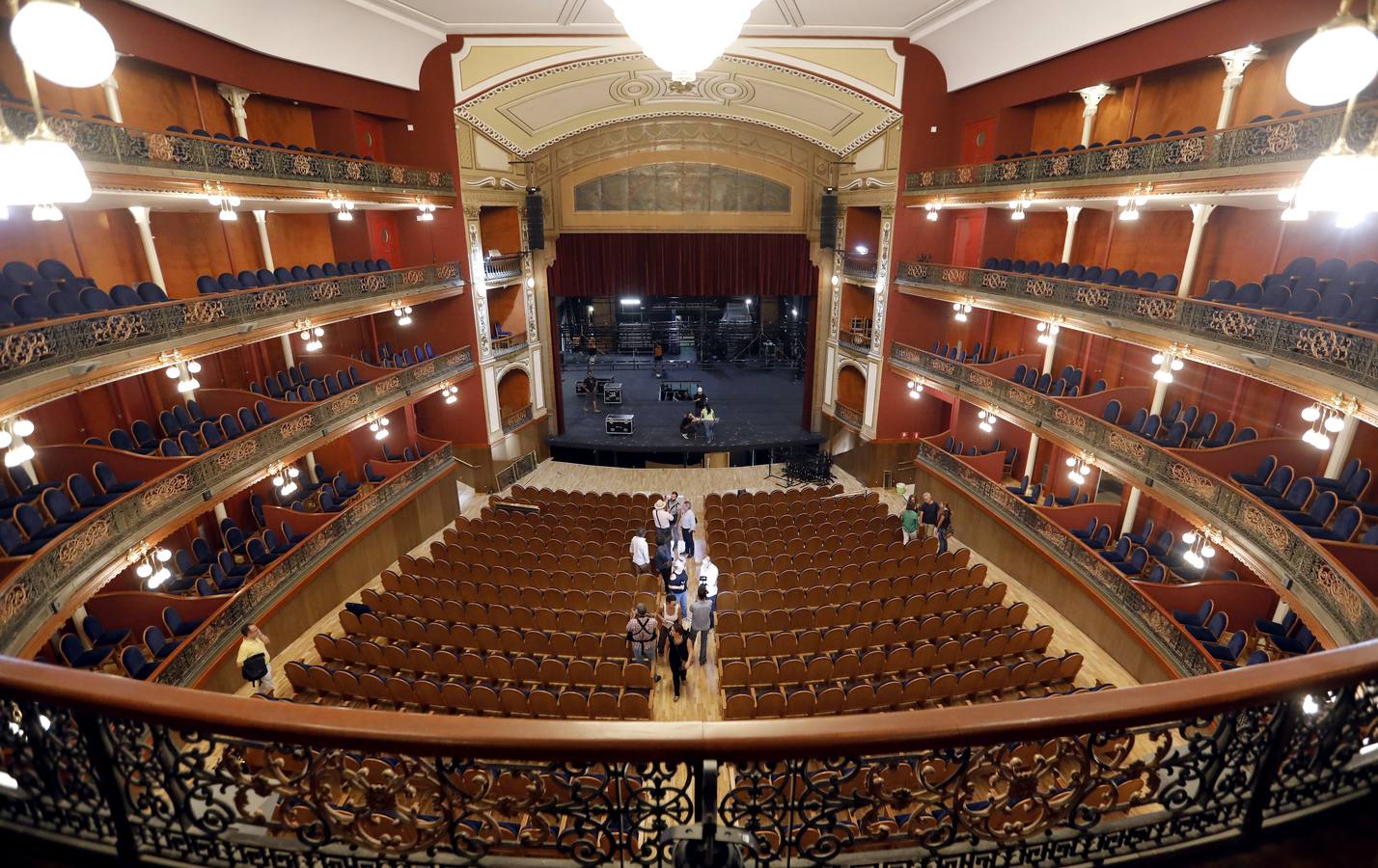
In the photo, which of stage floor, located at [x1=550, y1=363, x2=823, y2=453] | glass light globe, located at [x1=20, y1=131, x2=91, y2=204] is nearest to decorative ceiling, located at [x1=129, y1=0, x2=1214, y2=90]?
stage floor, located at [x1=550, y1=363, x2=823, y2=453]

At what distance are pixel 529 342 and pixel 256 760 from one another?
45.8 feet

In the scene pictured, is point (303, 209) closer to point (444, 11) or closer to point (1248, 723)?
point (444, 11)

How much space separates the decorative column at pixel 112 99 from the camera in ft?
32.4

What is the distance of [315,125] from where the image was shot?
47.4 feet

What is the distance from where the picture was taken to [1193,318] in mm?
9969

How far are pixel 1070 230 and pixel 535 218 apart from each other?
43.5 feet

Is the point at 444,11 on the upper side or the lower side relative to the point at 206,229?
upper

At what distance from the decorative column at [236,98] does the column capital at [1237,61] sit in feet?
54.5

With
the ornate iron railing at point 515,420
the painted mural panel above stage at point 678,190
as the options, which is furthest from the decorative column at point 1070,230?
the ornate iron railing at point 515,420

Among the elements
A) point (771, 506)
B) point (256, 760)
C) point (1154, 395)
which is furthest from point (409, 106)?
point (1154, 395)

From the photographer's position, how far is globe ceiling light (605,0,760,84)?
15.6 ft

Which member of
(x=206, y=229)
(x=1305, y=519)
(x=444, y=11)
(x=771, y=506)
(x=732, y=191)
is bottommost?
(x=771, y=506)

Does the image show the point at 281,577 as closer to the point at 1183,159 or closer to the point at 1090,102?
the point at 1183,159

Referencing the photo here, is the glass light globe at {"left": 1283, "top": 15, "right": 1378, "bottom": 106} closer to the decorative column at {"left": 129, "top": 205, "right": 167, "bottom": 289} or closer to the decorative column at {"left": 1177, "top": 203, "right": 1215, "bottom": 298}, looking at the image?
the decorative column at {"left": 1177, "top": 203, "right": 1215, "bottom": 298}
